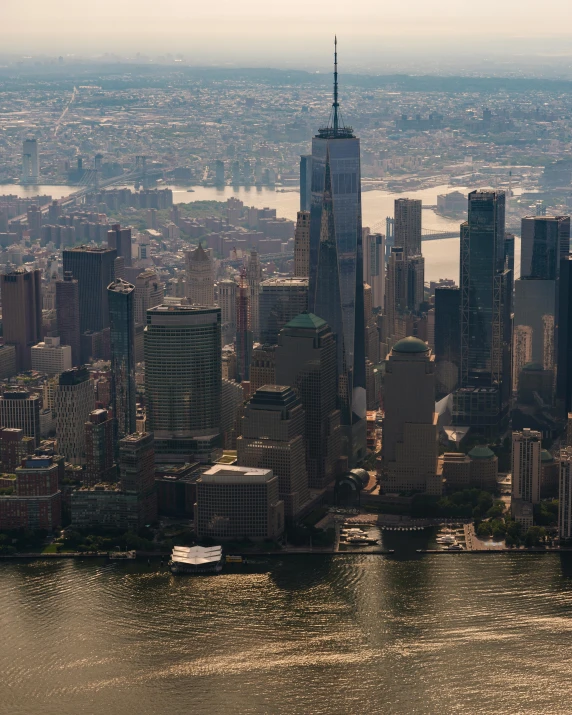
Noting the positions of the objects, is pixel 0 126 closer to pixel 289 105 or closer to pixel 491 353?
pixel 289 105

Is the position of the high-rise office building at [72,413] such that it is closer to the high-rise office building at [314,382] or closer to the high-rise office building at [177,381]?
the high-rise office building at [177,381]

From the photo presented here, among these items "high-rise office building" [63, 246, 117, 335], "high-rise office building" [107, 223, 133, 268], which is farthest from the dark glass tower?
"high-rise office building" [107, 223, 133, 268]

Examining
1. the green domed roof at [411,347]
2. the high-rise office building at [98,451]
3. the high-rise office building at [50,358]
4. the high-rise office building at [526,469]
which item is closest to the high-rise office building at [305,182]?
the high-rise office building at [50,358]

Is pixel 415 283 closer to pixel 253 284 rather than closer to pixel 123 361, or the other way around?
pixel 253 284

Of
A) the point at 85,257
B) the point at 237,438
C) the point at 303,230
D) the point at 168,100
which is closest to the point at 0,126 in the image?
the point at 168,100

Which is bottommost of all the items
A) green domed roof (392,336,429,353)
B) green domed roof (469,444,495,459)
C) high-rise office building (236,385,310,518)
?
green domed roof (469,444,495,459)

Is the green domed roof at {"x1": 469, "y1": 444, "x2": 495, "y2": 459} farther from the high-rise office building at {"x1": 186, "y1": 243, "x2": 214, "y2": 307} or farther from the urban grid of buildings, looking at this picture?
the high-rise office building at {"x1": 186, "y1": 243, "x2": 214, "y2": 307}
